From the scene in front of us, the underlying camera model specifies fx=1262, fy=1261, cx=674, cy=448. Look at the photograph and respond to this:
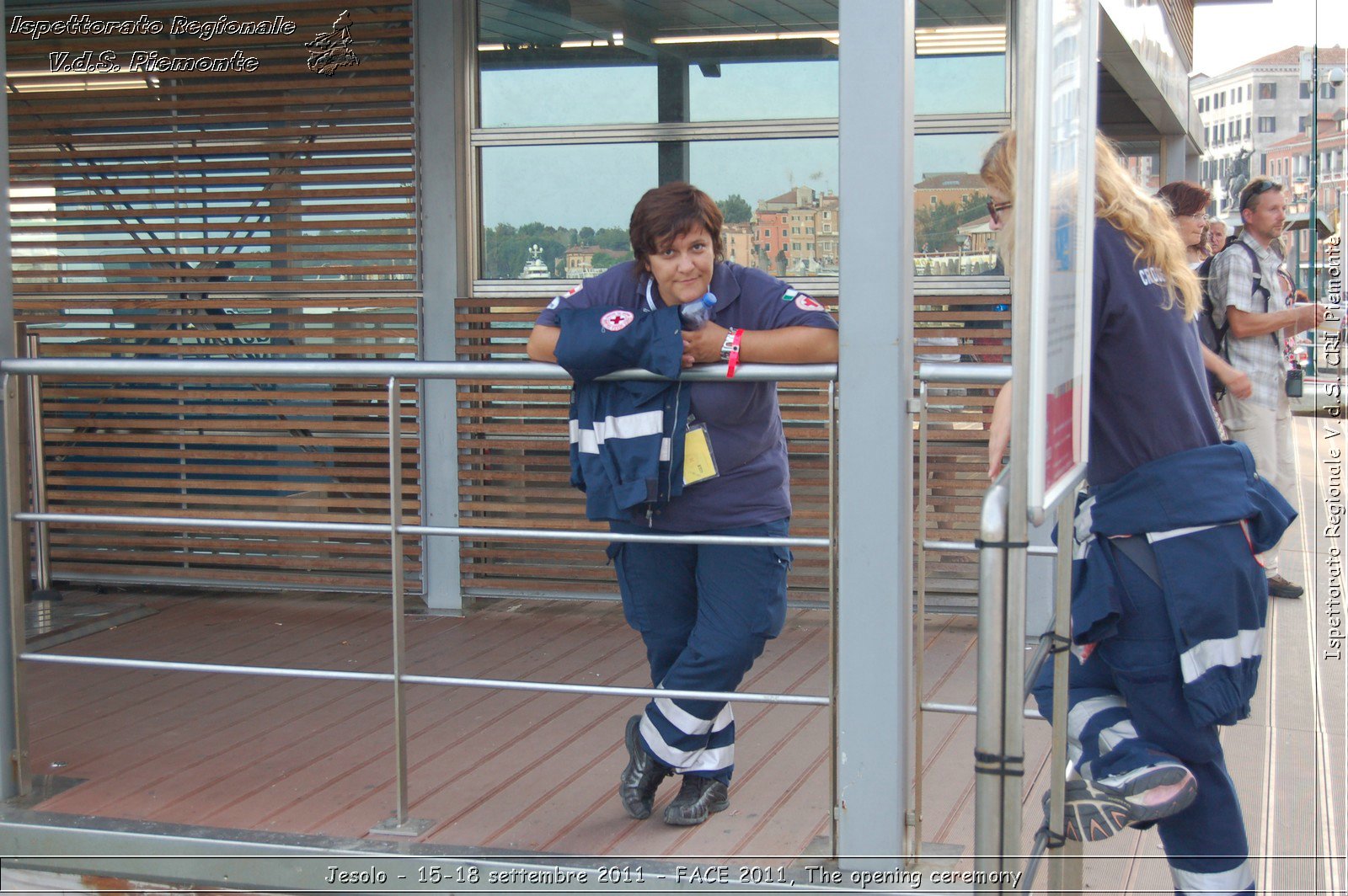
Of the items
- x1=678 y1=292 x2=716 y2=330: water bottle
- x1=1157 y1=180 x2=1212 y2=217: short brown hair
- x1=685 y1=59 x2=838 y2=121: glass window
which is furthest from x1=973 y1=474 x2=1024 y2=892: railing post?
x1=1157 y1=180 x2=1212 y2=217: short brown hair

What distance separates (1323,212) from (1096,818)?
378 inches

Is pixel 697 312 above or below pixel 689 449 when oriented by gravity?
above

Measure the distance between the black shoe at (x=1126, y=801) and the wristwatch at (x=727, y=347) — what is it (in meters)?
1.21

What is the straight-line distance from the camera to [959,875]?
9.68ft

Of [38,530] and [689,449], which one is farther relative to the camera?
[38,530]

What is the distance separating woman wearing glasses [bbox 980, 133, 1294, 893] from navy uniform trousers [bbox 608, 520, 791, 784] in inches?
33.8

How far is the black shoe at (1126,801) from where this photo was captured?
7.50 ft

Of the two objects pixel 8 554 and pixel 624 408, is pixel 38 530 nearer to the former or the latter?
pixel 8 554

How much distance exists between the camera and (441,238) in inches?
220

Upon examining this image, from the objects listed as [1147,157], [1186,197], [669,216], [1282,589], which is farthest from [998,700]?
[1147,157]

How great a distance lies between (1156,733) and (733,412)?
121 centimetres

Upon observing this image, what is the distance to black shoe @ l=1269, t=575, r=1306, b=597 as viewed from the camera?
6.35 m

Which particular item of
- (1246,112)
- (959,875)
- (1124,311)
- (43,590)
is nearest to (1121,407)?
(1124,311)

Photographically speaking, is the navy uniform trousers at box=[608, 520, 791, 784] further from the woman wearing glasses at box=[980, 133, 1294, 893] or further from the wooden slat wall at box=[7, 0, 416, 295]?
the wooden slat wall at box=[7, 0, 416, 295]
